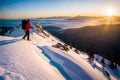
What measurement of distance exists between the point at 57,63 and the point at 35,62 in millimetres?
2979

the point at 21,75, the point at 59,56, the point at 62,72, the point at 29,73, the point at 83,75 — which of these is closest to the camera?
the point at 21,75

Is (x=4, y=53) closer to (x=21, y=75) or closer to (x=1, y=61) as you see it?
(x=1, y=61)

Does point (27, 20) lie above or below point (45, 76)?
above

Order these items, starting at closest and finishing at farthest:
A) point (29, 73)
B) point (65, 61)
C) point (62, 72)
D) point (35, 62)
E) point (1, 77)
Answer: point (1, 77), point (29, 73), point (35, 62), point (62, 72), point (65, 61)

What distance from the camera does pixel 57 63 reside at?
42.6ft

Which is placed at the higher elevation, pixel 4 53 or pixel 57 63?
pixel 4 53

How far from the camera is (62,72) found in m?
11.7

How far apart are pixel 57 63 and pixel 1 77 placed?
6310 mm

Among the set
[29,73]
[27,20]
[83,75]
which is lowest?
[83,75]

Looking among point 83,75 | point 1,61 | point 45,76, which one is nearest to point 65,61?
point 83,75

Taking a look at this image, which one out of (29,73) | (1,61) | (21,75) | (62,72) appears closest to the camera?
(21,75)

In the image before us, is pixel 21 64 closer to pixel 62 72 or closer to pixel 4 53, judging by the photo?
pixel 4 53

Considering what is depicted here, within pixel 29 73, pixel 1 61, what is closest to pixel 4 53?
pixel 1 61

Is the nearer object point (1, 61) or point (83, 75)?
point (1, 61)
